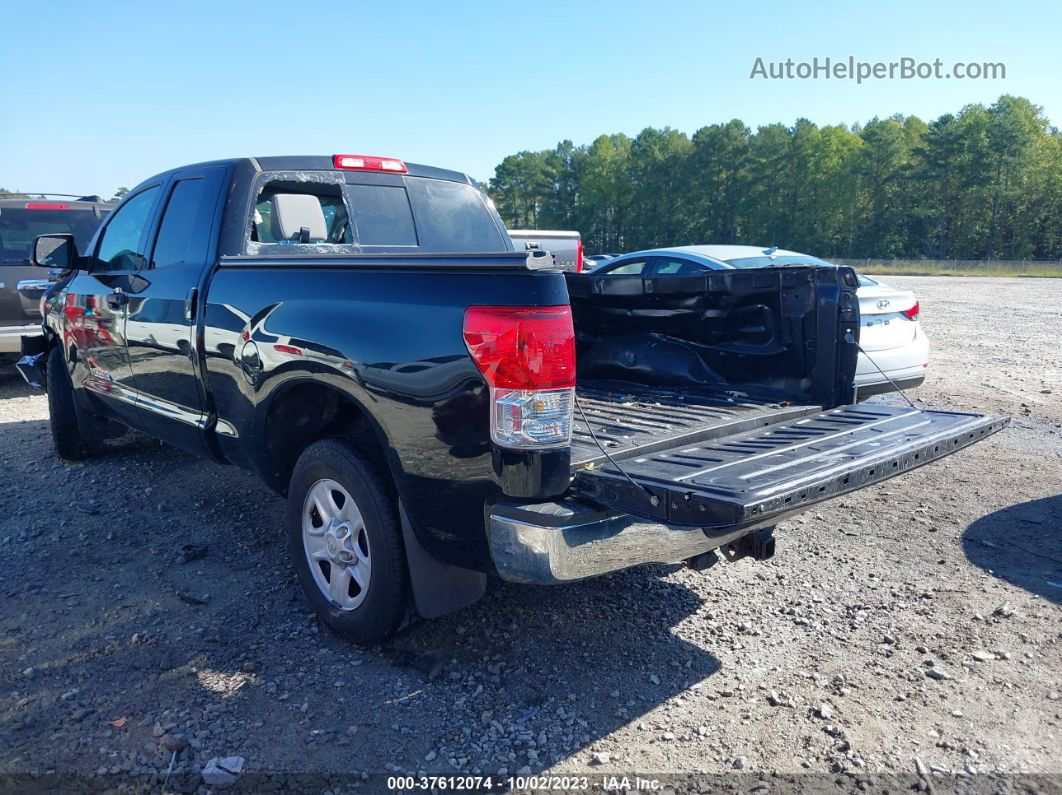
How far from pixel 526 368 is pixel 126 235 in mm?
3699

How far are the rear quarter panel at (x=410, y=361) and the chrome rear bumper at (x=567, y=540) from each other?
0.46ft

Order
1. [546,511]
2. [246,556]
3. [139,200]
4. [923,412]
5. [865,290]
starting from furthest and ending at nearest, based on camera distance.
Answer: [865,290] < [139,200] < [246,556] < [923,412] < [546,511]

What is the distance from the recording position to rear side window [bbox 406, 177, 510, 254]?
4.71m

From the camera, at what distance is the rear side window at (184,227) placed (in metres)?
4.08

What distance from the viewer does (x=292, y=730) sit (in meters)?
2.81

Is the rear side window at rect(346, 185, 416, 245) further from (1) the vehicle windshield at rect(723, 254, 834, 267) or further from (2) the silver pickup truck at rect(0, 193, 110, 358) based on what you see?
(2) the silver pickup truck at rect(0, 193, 110, 358)

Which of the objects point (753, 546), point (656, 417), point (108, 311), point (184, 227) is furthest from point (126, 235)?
point (753, 546)

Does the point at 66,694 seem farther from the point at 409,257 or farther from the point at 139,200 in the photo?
the point at 139,200

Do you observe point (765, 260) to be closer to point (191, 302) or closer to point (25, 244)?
point (191, 302)

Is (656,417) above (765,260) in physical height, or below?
below

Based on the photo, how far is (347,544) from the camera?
3.27 meters

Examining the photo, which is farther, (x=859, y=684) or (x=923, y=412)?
(x=923, y=412)

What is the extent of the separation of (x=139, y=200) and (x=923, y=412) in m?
4.71

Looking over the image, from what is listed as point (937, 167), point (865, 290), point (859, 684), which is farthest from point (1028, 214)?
point (859, 684)
